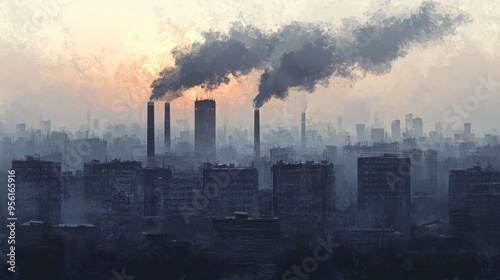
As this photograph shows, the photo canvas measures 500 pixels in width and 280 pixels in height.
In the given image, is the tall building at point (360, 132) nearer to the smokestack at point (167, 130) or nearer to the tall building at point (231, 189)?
the smokestack at point (167, 130)

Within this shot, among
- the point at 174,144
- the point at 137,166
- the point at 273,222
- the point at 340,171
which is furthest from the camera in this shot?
the point at 174,144

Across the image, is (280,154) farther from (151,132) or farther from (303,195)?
(303,195)

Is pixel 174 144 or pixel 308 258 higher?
pixel 174 144

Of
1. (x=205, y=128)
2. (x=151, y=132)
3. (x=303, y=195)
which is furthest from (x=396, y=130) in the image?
(x=303, y=195)

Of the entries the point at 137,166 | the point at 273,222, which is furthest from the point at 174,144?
the point at 273,222

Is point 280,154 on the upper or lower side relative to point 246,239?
upper

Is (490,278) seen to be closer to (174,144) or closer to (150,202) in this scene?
(150,202)

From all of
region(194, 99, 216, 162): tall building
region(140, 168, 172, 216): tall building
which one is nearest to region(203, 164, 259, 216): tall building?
region(140, 168, 172, 216): tall building
